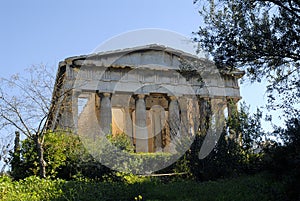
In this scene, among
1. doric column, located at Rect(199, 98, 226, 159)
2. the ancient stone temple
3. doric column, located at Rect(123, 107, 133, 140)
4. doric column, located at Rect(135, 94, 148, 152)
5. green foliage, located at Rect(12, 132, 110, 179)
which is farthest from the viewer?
doric column, located at Rect(123, 107, 133, 140)

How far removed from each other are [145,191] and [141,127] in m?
17.4

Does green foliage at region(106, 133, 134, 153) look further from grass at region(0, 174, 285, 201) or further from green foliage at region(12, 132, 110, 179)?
grass at region(0, 174, 285, 201)

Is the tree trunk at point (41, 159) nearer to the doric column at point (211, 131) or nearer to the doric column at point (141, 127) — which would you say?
the doric column at point (211, 131)

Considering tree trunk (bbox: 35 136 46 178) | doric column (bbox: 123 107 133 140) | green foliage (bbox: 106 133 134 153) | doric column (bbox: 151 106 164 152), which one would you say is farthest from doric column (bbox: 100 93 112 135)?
tree trunk (bbox: 35 136 46 178)

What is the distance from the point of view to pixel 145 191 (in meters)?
12.4

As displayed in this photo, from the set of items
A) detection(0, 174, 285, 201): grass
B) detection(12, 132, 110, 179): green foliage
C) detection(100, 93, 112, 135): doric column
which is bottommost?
detection(0, 174, 285, 201): grass

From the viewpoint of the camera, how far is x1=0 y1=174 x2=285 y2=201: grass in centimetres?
1066

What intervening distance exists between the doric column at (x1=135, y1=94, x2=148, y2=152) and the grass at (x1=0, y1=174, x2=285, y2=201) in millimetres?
16087

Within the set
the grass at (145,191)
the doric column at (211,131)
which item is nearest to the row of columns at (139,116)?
the doric column at (211,131)

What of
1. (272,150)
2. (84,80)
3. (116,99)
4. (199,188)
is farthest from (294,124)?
(116,99)

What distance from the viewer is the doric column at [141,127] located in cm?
2955

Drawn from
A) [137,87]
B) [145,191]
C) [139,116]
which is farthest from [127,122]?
[145,191]

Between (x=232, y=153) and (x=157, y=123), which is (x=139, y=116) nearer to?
(x=157, y=123)

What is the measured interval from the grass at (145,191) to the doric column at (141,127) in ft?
52.8
